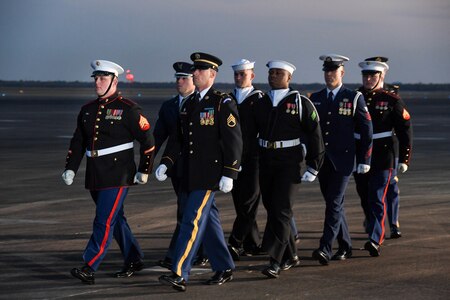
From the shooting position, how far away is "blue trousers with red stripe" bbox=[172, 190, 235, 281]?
8258mm

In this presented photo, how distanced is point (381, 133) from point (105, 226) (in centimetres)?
351

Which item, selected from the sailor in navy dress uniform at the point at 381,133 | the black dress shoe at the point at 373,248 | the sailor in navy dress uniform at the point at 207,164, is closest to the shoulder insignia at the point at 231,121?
the sailor in navy dress uniform at the point at 207,164

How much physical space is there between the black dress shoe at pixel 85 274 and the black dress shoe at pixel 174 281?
64cm

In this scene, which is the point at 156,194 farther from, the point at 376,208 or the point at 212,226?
the point at 212,226

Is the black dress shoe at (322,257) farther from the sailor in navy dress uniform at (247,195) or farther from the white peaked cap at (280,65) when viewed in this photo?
the white peaked cap at (280,65)

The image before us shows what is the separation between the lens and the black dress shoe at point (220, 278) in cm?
843

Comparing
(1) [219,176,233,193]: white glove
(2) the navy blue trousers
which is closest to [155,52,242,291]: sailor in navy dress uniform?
(1) [219,176,233,193]: white glove

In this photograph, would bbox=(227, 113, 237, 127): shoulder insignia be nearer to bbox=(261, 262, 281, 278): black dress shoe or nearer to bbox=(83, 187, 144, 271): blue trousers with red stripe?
bbox=(83, 187, 144, 271): blue trousers with red stripe

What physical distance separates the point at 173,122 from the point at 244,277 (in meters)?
1.68

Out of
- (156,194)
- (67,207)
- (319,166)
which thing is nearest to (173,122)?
(319,166)

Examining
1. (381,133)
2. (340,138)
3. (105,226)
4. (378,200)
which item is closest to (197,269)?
(105,226)

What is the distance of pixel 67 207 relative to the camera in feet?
44.9

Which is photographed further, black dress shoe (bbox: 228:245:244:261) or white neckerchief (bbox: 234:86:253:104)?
white neckerchief (bbox: 234:86:253:104)

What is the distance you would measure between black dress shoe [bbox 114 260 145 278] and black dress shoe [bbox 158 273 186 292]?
0.67 metres
